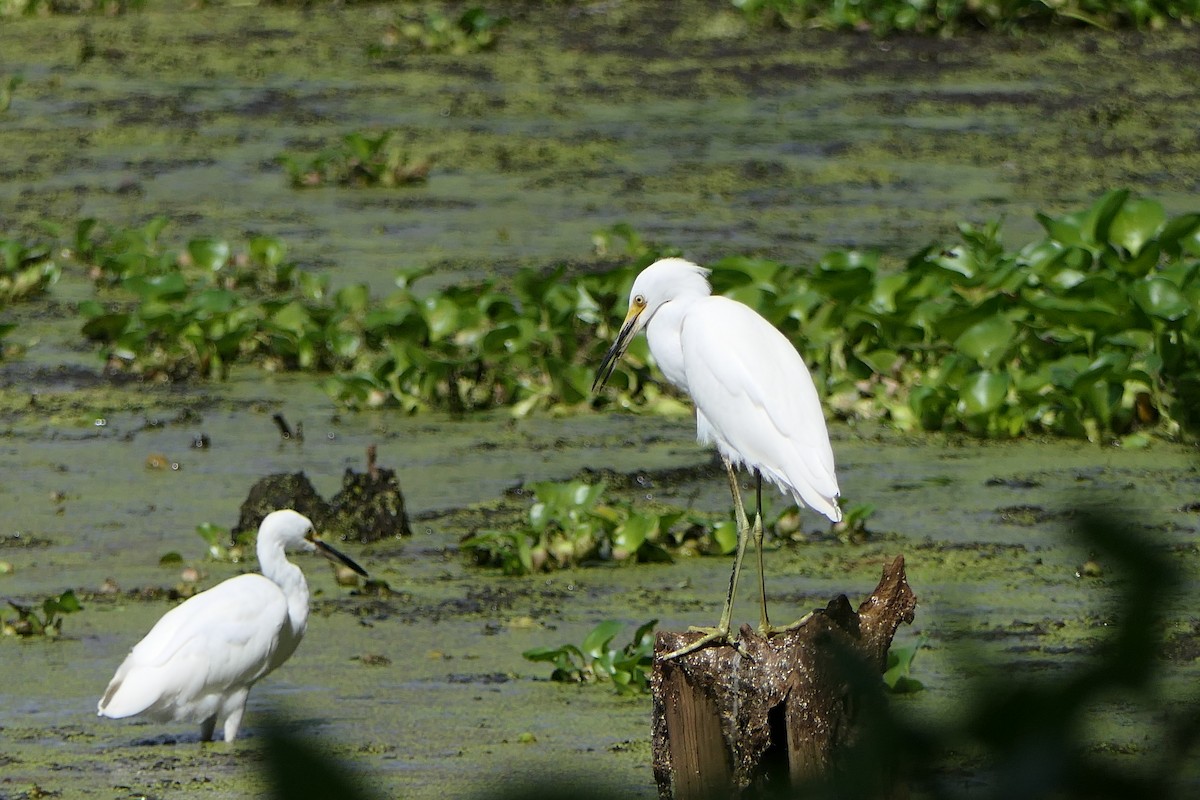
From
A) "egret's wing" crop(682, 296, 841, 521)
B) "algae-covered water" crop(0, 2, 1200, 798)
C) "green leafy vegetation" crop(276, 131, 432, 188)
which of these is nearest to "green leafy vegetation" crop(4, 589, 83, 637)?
"algae-covered water" crop(0, 2, 1200, 798)

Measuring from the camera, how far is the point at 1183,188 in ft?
28.3

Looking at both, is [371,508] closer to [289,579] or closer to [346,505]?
[346,505]

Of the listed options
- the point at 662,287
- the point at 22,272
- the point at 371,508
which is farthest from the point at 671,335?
the point at 22,272

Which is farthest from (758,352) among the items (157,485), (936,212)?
(936,212)

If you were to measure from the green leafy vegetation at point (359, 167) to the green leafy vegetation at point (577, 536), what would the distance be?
4.53 metres

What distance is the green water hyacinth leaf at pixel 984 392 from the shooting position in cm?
582

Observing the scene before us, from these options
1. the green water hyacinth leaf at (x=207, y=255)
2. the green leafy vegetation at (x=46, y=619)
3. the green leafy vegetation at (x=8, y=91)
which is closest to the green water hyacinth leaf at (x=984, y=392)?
the green leafy vegetation at (x=46, y=619)

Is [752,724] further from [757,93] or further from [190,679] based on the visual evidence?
[757,93]

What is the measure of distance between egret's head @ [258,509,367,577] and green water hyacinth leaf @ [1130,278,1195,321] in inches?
97.2

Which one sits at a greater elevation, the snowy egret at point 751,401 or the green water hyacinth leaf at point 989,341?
the snowy egret at point 751,401

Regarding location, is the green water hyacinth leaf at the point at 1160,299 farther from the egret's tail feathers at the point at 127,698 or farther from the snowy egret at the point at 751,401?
the egret's tail feathers at the point at 127,698

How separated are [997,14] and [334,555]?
24.2ft

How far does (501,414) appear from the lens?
254 inches

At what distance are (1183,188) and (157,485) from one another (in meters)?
4.77
